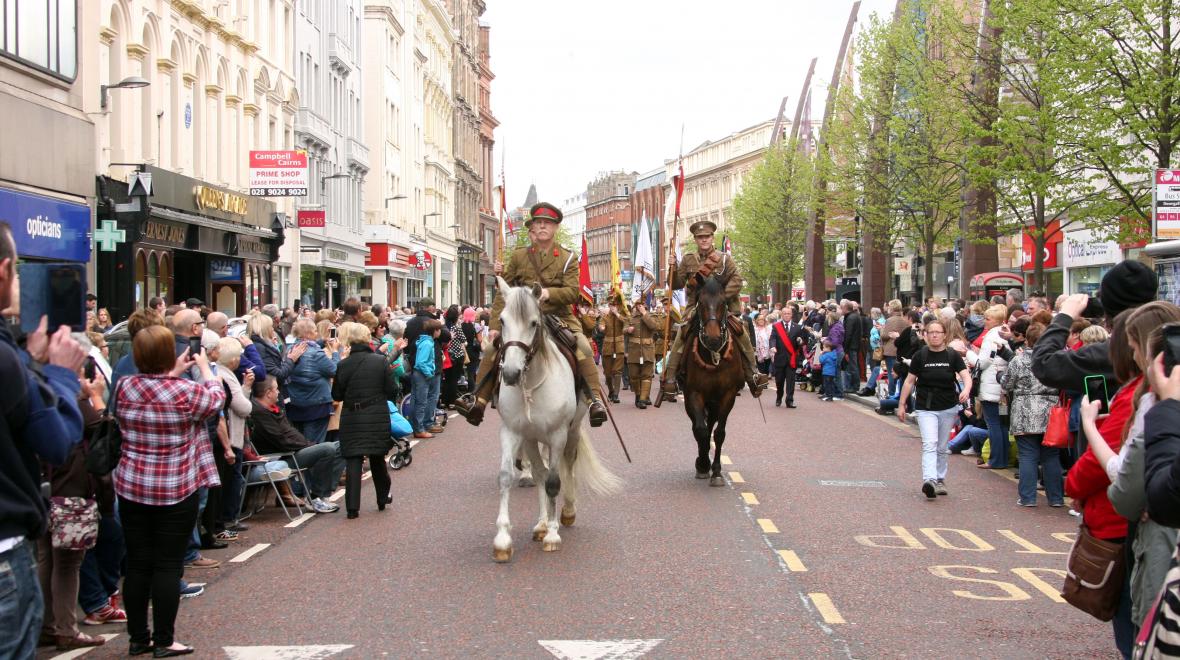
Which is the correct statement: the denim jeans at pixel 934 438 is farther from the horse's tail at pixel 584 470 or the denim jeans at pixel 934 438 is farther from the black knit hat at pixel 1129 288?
A: the black knit hat at pixel 1129 288

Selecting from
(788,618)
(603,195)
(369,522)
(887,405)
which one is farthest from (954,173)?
(603,195)

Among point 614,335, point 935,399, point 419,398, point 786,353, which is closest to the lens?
point 935,399

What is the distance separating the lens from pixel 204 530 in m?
10.3

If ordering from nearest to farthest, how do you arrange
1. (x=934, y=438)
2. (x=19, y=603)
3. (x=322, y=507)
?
1. (x=19, y=603)
2. (x=322, y=507)
3. (x=934, y=438)

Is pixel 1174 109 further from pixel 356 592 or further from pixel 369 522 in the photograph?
pixel 356 592

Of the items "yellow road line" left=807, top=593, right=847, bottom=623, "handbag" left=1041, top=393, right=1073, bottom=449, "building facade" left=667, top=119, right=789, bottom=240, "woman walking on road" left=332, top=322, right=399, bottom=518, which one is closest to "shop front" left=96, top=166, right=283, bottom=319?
"woman walking on road" left=332, top=322, right=399, bottom=518

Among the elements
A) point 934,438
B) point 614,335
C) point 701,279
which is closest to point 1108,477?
point 934,438

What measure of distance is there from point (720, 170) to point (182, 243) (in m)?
99.7

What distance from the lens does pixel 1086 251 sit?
38781 millimetres

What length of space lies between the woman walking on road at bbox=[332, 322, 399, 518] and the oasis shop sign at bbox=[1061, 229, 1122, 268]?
2907 centimetres

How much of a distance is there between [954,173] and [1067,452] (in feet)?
80.4

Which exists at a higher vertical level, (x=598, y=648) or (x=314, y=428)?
(x=314, y=428)

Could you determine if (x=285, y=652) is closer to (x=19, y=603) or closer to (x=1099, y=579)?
(x=19, y=603)

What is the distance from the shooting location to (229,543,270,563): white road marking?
9.68m
